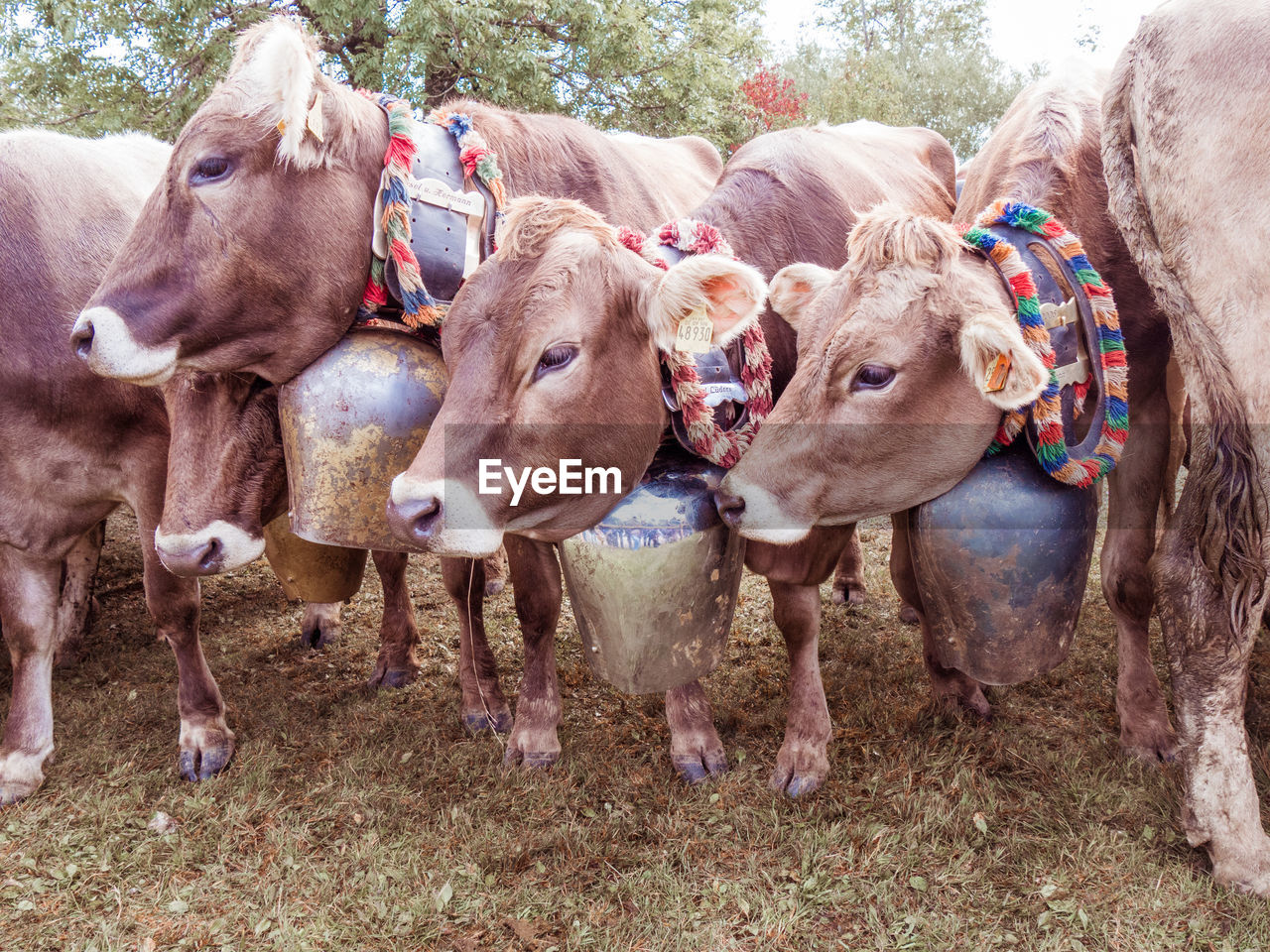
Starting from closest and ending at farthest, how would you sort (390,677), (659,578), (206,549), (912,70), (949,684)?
(659,578) < (206,549) < (949,684) < (390,677) < (912,70)

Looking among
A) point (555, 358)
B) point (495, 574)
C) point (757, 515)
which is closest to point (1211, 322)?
point (757, 515)

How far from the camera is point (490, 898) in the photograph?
99.0 inches

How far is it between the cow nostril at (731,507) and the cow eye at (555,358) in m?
0.57

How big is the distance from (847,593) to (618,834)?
2457mm

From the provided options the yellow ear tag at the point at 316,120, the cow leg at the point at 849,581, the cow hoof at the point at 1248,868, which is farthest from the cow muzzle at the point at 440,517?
the cow leg at the point at 849,581

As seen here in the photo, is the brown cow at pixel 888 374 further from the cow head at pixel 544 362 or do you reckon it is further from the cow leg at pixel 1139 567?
the cow leg at pixel 1139 567

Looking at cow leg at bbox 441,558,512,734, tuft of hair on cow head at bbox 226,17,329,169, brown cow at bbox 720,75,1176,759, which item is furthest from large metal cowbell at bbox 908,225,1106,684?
tuft of hair on cow head at bbox 226,17,329,169

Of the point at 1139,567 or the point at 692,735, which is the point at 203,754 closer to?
the point at 692,735

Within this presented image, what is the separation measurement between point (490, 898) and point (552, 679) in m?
0.92

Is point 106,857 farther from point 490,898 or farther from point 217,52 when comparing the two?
point 217,52

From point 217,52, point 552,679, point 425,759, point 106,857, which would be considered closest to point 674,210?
point 552,679

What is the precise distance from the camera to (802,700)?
9.98 feet

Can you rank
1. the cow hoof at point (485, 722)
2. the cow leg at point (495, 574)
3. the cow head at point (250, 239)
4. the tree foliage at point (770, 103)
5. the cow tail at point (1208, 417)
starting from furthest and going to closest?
the tree foliage at point (770, 103), the cow leg at point (495, 574), the cow hoof at point (485, 722), the cow head at point (250, 239), the cow tail at point (1208, 417)

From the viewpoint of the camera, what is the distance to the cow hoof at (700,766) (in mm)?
3074
